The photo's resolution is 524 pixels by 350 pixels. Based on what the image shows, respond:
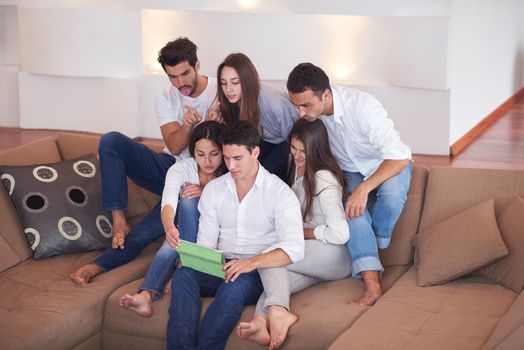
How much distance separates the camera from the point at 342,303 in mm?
3504

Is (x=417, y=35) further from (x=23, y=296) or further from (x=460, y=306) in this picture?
(x=23, y=296)

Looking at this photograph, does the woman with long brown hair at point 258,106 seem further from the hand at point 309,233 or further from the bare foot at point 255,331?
the bare foot at point 255,331

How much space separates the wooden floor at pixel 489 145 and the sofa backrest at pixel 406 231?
8.41 ft

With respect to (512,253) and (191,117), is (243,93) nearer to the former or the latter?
(191,117)

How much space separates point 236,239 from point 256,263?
231 mm

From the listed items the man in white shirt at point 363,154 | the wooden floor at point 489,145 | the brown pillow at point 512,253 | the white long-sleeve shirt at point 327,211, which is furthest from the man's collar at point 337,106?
the wooden floor at point 489,145

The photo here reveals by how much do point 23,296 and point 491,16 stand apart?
18.0 ft

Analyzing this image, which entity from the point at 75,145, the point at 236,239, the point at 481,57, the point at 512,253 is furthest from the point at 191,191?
the point at 481,57

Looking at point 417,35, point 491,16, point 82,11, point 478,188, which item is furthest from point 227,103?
point 491,16

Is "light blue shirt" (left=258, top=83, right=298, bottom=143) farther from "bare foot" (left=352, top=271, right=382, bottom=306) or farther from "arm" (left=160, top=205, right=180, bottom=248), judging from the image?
"bare foot" (left=352, top=271, right=382, bottom=306)

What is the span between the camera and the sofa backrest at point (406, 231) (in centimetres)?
390

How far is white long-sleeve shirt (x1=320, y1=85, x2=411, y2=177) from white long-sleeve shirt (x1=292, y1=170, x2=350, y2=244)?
159mm

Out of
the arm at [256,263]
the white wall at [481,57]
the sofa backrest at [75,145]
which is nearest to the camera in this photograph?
the arm at [256,263]

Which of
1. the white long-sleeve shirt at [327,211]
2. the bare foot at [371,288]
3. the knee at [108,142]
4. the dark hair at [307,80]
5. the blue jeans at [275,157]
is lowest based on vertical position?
the bare foot at [371,288]
